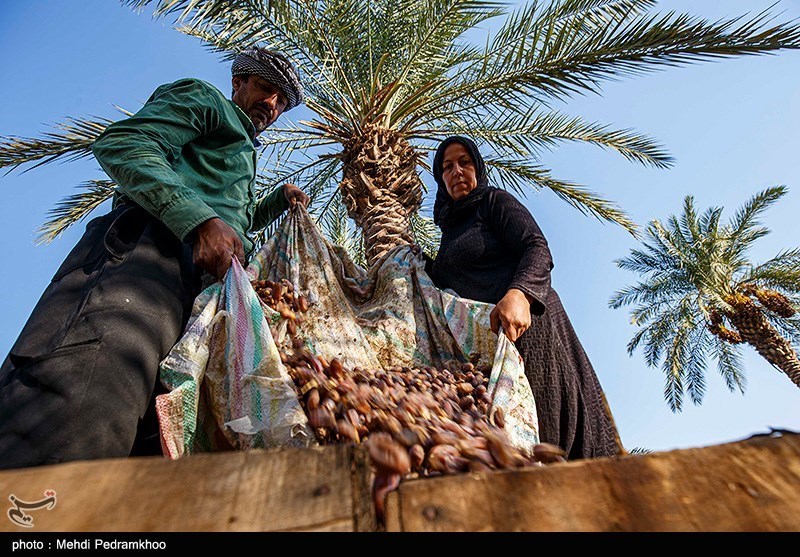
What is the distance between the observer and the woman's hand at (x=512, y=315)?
2.11 meters

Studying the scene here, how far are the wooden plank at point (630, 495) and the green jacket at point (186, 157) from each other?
1544 millimetres

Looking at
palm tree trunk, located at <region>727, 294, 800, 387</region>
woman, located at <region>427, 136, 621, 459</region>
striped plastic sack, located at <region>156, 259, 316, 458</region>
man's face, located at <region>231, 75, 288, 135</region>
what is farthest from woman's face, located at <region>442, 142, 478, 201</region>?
palm tree trunk, located at <region>727, 294, 800, 387</region>

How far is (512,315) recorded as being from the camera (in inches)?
83.5

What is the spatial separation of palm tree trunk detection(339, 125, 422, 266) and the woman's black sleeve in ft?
4.12

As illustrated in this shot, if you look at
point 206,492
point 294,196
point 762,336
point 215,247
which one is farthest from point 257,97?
point 762,336

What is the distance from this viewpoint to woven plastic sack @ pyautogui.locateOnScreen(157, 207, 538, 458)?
1618 millimetres

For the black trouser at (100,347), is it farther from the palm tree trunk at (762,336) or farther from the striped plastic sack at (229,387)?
the palm tree trunk at (762,336)

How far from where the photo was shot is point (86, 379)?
155 cm

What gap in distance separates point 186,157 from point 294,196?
71cm

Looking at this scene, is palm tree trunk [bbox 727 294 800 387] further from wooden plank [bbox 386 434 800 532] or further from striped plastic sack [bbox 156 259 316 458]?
wooden plank [bbox 386 434 800 532]

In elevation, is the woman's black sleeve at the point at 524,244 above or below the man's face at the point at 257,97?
below

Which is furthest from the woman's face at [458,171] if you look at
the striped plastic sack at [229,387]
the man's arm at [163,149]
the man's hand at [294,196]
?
the striped plastic sack at [229,387]

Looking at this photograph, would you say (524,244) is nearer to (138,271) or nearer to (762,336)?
(138,271)
